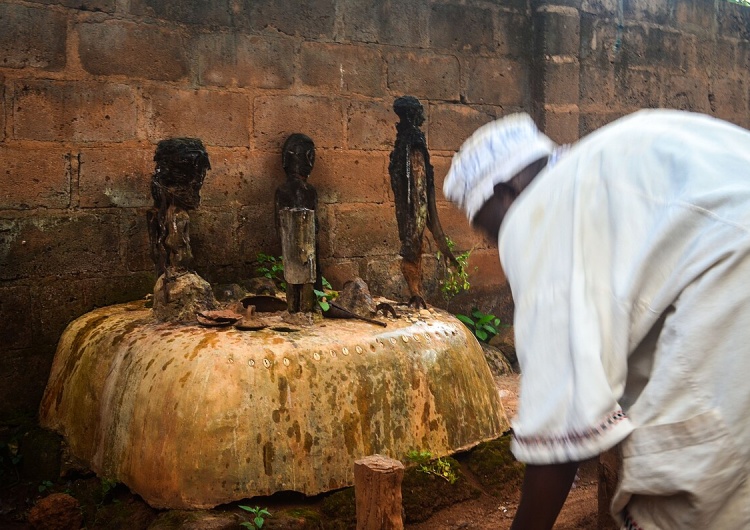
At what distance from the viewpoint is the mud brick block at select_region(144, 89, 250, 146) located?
5027 millimetres

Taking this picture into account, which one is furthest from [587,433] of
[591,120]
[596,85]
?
[596,85]

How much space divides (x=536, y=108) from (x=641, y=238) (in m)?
5.59

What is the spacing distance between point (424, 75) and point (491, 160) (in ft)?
15.0

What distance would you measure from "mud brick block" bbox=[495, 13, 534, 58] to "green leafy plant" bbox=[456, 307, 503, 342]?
222cm

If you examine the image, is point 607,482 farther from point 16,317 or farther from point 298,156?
point 16,317

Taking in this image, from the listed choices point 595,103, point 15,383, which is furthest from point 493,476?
point 595,103

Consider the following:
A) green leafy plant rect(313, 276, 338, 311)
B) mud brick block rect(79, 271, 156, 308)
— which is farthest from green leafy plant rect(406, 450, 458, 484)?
mud brick block rect(79, 271, 156, 308)

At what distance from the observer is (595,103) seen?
7027 mm

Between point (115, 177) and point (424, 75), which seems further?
point (424, 75)

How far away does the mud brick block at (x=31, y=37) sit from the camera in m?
4.50

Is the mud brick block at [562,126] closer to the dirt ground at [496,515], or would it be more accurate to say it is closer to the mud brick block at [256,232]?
the mud brick block at [256,232]

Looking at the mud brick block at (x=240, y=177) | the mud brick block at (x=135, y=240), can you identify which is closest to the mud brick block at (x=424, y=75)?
the mud brick block at (x=240, y=177)

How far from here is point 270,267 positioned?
5.49m

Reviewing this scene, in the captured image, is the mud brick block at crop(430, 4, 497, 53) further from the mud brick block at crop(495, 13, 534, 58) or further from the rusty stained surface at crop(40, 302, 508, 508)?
the rusty stained surface at crop(40, 302, 508, 508)
